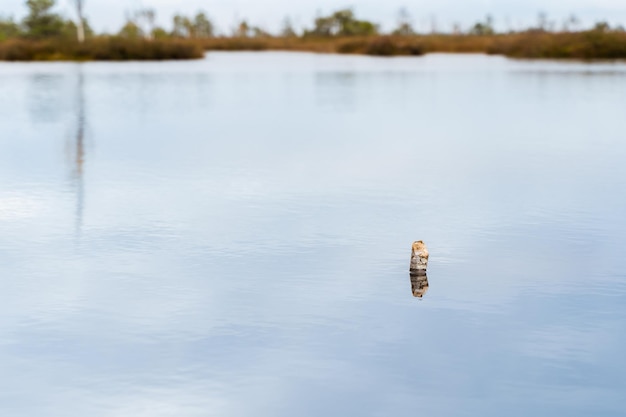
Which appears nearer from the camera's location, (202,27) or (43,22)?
(43,22)

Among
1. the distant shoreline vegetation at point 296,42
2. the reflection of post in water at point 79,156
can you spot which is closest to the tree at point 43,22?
the distant shoreline vegetation at point 296,42

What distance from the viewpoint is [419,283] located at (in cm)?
1155

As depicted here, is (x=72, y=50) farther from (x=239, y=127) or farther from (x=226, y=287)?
(x=226, y=287)

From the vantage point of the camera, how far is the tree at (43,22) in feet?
352

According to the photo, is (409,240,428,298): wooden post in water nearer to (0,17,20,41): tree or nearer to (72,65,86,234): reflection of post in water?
(72,65,86,234): reflection of post in water

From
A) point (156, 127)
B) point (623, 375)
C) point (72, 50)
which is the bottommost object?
point (623, 375)

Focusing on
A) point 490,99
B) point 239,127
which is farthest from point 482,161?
point 490,99

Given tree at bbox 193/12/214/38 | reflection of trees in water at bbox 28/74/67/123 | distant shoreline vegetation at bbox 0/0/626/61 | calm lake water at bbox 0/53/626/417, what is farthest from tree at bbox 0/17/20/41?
calm lake water at bbox 0/53/626/417

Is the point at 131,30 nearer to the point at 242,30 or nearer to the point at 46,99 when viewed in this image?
the point at 242,30

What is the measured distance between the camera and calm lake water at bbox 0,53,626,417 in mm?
8477

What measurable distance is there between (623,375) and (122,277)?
5.87m

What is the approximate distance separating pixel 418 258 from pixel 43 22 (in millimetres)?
103458

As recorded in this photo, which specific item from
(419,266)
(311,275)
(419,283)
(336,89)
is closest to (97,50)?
(336,89)

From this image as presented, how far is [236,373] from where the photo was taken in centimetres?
873
